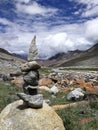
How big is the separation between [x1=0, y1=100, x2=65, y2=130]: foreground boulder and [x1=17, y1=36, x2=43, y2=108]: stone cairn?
28 centimetres

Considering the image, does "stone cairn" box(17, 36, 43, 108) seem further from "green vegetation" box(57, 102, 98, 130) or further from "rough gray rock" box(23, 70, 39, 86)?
"green vegetation" box(57, 102, 98, 130)

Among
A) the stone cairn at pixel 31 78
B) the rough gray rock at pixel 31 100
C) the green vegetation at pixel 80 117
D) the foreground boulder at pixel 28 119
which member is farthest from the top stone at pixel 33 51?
the green vegetation at pixel 80 117

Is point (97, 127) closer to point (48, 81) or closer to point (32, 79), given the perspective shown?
point (32, 79)

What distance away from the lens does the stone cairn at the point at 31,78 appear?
11195 millimetres

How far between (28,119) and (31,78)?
140 cm

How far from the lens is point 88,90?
3412 centimetres

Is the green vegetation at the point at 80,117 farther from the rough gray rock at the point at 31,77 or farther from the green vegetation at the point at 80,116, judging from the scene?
the rough gray rock at the point at 31,77

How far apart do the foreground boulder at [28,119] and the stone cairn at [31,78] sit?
280 mm

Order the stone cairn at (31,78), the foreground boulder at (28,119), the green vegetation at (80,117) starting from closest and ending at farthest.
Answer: the stone cairn at (31,78) → the foreground boulder at (28,119) → the green vegetation at (80,117)

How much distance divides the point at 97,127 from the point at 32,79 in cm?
511

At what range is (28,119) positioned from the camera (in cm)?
1156

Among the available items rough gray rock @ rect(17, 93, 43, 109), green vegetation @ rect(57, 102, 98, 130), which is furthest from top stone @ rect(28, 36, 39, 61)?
green vegetation @ rect(57, 102, 98, 130)

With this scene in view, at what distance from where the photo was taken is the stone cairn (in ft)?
36.7

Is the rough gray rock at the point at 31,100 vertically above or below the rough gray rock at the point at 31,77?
below
